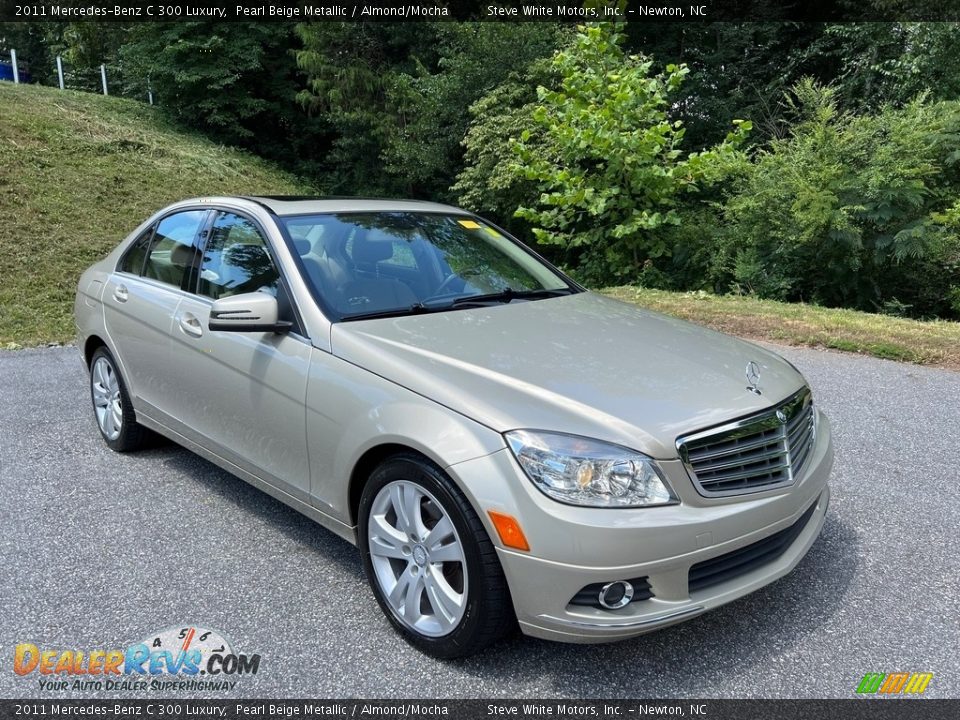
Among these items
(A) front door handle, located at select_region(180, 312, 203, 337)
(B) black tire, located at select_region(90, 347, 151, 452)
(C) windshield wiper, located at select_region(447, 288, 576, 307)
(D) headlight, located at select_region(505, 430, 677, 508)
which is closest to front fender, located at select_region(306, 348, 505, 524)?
(D) headlight, located at select_region(505, 430, 677, 508)

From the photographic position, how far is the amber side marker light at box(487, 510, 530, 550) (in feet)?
7.78

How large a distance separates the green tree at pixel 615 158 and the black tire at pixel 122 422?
26.8 ft

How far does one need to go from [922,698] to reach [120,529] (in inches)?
138

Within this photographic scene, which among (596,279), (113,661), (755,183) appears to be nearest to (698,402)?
(113,661)

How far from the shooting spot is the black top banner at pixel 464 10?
1789 centimetres

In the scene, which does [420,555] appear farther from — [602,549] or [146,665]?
[146,665]

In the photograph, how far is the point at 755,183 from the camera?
11.5 m

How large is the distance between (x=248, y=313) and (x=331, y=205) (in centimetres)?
107

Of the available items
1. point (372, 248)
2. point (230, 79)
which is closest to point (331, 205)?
point (372, 248)

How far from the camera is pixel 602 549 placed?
91.7 inches

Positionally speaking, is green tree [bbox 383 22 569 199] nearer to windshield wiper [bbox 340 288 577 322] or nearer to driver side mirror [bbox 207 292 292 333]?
windshield wiper [bbox 340 288 577 322]

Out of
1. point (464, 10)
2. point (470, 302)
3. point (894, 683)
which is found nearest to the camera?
point (894, 683)

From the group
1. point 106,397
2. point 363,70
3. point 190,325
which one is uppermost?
point 363,70

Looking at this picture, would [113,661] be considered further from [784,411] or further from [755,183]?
[755,183]
